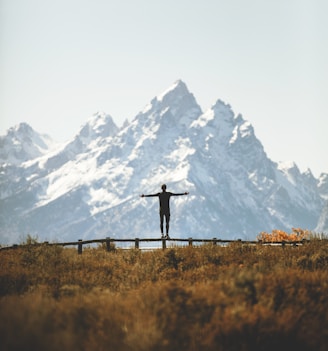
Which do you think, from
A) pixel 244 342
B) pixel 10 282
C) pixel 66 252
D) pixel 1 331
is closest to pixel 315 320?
pixel 244 342

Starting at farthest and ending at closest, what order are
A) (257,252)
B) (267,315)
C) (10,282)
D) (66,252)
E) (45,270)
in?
(66,252) → (257,252) → (45,270) → (10,282) → (267,315)

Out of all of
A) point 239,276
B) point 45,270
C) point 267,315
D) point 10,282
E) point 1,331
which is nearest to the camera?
point 1,331

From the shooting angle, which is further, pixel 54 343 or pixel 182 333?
pixel 182 333

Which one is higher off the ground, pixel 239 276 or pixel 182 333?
pixel 239 276

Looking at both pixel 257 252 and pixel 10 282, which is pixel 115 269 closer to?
pixel 10 282

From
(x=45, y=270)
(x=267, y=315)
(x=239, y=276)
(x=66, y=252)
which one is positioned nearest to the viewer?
(x=267, y=315)

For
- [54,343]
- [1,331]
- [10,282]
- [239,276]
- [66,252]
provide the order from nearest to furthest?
1. [54,343]
2. [1,331]
3. [239,276]
4. [10,282]
5. [66,252]

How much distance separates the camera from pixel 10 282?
1195 centimetres

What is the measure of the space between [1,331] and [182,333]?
2.34 metres

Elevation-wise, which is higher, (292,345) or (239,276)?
(239,276)

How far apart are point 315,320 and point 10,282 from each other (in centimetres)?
724

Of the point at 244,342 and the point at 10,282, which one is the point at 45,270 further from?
the point at 244,342

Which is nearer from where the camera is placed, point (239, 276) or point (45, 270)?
point (239, 276)

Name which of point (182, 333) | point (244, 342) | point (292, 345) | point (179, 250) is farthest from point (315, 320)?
point (179, 250)
